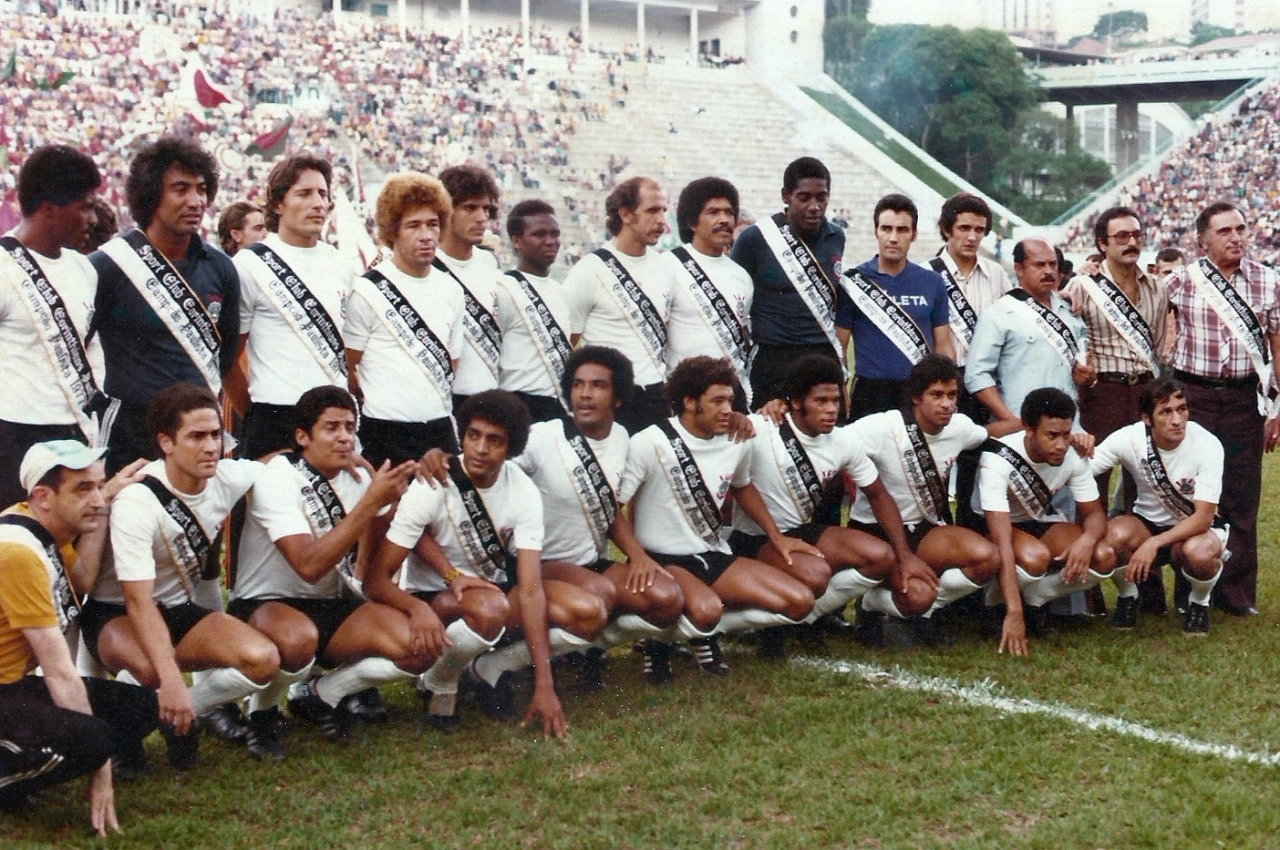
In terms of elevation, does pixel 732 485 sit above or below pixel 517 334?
below

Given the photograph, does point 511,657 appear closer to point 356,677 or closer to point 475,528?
point 475,528

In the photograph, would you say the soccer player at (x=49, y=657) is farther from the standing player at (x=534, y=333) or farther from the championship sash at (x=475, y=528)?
the standing player at (x=534, y=333)

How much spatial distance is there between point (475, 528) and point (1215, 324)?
363 centimetres

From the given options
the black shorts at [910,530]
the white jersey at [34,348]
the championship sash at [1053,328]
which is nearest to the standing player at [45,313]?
the white jersey at [34,348]

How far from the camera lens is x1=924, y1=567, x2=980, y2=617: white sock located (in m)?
5.98

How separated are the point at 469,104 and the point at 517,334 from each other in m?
32.7

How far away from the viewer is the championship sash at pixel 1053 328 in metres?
6.42

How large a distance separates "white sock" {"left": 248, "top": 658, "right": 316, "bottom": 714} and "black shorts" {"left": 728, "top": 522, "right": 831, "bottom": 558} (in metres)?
1.94

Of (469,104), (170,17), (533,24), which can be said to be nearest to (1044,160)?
(533,24)

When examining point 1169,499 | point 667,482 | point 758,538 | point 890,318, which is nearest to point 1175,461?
point 1169,499

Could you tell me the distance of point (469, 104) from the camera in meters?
37.3

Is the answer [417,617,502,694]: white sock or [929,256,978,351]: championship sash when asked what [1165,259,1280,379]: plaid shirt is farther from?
[417,617,502,694]: white sock

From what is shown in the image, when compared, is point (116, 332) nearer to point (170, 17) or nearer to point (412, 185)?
point (412, 185)

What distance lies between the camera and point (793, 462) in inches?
230
